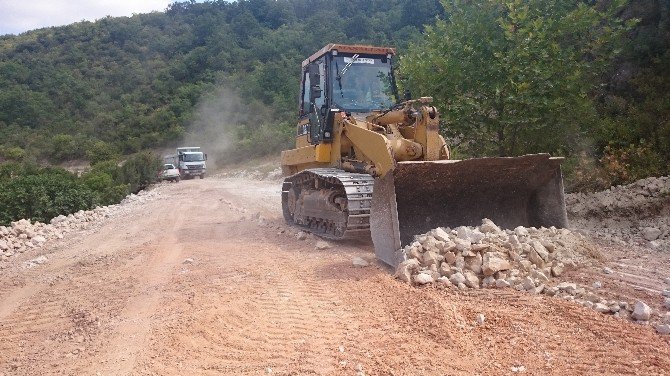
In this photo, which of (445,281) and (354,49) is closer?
(445,281)

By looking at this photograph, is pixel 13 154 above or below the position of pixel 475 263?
above

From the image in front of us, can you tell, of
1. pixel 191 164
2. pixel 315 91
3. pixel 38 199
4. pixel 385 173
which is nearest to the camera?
pixel 385 173

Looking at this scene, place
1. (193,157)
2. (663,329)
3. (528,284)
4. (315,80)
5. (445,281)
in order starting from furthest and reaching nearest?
(193,157), (315,80), (445,281), (528,284), (663,329)

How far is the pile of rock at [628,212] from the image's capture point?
311 inches

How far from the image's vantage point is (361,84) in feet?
30.1

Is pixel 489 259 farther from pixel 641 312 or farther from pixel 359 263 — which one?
pixel 359 263

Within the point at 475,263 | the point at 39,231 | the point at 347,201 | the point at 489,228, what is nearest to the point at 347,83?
the point at 347,201

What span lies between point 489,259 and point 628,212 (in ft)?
15.7

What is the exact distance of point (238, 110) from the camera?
50.4 m

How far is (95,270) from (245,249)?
197 centimetres

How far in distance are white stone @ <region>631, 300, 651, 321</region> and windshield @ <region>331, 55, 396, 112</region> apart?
5.49 meters

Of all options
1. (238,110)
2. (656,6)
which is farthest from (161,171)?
(656,6)

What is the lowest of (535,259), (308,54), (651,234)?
(651,234)

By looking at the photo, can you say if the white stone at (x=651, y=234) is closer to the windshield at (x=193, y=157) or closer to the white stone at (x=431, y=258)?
the white stone at (x=431, y=258)
